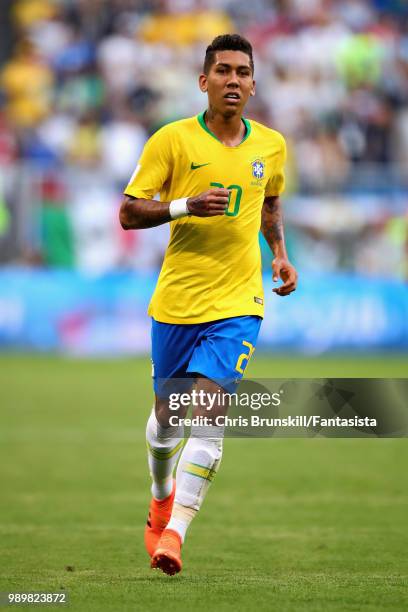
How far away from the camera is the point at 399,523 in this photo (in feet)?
24.3

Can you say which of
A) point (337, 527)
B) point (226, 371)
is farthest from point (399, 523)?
point (226, 371)

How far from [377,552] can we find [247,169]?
2.22m

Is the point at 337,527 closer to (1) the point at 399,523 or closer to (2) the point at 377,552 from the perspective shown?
(1) the point at 399,523

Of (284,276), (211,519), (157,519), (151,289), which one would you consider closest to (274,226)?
(284,276)

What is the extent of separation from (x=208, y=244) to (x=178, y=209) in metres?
0.43

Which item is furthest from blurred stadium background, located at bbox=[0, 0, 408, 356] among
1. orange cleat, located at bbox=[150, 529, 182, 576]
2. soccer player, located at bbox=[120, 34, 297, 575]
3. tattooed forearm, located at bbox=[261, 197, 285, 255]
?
orange cleat, located at bbox=[150, 529, 182, 576]

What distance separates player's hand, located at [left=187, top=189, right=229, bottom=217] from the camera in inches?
215

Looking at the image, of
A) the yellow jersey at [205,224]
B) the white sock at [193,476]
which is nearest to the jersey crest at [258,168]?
the yellow jersey at [205,224]

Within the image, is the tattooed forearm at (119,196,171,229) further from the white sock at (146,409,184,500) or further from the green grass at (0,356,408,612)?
the green grass at (0,356,408,612)

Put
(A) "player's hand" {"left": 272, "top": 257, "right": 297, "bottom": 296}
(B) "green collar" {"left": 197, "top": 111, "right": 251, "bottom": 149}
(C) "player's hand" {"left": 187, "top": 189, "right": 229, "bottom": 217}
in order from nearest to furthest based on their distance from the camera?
(C) "player's hand" {"left": 187, "top": 189, "right": 229, "bottom": 217}
(B) "green collar" {"left": 197, "top": 111, "right": 251, "bottom": 149}
(A) "player's hand" {"left": 272, "top": 257, "right": 297, "bottom": 296}

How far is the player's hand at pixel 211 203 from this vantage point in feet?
18.0

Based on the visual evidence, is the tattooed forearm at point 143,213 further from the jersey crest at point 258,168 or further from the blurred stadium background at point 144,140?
the blurred stadium background at point 144,140

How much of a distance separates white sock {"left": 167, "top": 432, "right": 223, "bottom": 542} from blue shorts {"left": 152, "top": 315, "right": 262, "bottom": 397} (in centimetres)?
31

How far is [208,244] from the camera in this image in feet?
19.7
